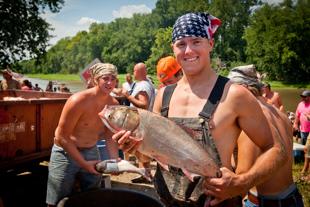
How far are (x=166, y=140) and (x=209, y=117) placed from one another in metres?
0.34

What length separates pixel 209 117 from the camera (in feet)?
5.41

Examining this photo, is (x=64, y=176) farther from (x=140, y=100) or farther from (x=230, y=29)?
(x=230, y=29)

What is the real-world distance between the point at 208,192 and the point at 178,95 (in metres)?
0.78

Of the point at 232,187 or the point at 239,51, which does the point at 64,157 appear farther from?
the point at 239,51

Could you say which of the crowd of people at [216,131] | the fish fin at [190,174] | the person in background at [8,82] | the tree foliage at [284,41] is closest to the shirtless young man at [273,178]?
the crowd of people at [216,131]

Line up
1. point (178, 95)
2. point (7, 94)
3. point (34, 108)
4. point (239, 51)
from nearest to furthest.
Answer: point (178, 95) → point (34, 108) → point (7, 94) → point (239, 51)

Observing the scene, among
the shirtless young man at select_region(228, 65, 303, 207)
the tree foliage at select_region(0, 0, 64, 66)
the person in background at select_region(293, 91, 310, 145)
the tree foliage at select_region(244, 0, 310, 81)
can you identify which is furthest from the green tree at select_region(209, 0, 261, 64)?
the shirtless young man at select_region(228, 65, 303, 207)

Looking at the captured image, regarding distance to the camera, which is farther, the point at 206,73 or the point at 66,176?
the point at 66,176

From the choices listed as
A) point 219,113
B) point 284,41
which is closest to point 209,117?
point 219,113

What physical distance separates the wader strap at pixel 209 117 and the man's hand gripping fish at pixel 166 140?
0.24ft

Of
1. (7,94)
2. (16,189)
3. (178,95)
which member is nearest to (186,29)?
(178,95)

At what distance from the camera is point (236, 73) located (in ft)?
10.7

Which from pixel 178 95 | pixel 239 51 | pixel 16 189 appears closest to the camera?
pixel 178 95

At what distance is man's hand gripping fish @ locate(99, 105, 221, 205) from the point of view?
155cm
